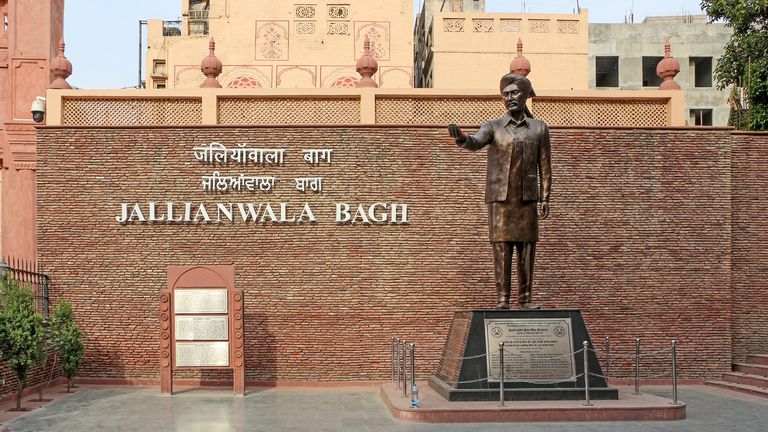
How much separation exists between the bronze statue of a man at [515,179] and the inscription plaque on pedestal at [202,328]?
438 centimetres

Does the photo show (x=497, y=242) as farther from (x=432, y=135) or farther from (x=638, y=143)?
(x=638, y=143)

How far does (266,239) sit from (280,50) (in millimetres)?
10803

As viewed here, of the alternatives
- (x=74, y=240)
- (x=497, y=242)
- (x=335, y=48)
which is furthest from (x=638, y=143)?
(x=335, y=48)

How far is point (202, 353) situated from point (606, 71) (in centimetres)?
2606

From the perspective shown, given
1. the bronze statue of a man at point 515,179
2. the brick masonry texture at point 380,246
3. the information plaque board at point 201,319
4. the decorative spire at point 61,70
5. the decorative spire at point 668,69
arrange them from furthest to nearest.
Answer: the decorative spire at point 668,69, the decorative spire at point 61,70, the brick masonry texture at point 380,246, the information plaque board at point 201,319, the bronze statue of a man at point 515,179

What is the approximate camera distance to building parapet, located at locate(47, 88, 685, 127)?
46.9 ft

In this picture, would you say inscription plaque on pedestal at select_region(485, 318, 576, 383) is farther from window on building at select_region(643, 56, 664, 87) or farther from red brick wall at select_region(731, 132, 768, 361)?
window on building at select_region(643, 56, 664, 87)

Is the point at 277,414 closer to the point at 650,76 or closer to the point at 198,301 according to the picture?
the point at 198,301

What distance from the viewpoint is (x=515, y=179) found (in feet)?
35.4

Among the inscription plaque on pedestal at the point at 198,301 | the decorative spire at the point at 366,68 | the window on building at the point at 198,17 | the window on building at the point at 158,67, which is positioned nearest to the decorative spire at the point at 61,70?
the inscription plaque on pedestal at the point at 198,301

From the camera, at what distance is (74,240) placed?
45.6 feet

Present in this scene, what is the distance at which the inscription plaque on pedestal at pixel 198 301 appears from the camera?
1251cm

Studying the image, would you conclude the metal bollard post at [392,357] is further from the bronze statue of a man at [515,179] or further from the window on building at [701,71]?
the window on building at [701,71]

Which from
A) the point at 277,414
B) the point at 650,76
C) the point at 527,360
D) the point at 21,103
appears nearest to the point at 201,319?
the point at 277,414
